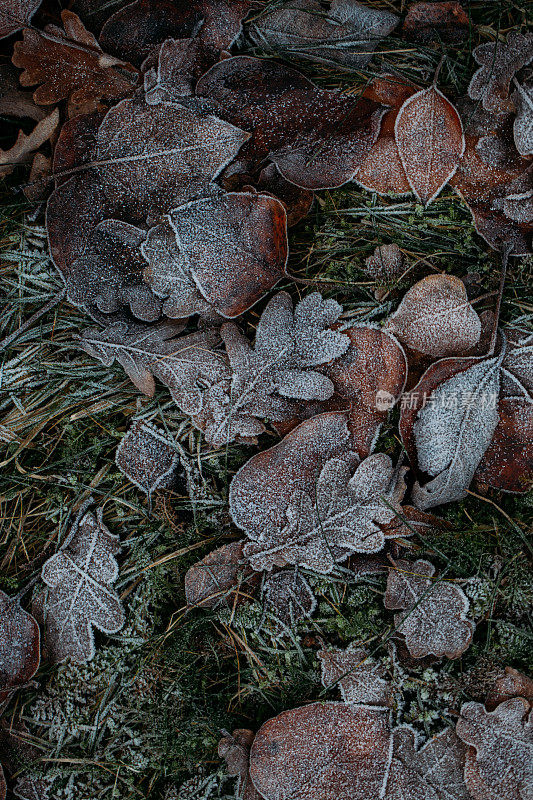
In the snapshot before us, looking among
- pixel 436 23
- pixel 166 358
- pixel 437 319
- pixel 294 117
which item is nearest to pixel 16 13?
pixel 294 117

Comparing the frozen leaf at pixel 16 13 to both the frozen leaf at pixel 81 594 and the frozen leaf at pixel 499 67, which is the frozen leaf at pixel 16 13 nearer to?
the frozen leaf at pixel 499 67

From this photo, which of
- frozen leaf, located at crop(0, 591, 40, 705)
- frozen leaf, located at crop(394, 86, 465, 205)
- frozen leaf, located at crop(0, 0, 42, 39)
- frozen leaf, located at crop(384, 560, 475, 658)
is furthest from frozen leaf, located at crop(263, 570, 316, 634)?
frozen leaf, located at crop(0, 0, 42, 39)

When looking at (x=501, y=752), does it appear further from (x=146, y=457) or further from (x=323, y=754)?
(x=146, y=457)

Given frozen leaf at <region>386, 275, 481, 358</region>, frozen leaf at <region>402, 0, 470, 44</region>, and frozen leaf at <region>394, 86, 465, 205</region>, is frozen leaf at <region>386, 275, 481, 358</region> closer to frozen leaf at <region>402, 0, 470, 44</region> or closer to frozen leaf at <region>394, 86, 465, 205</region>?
frozen leaf at <region>394, 86, 465, 205</region>

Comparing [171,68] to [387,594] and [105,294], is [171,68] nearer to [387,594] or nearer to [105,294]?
[105,294]

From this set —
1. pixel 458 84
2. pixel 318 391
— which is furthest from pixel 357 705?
pixel 458 84
